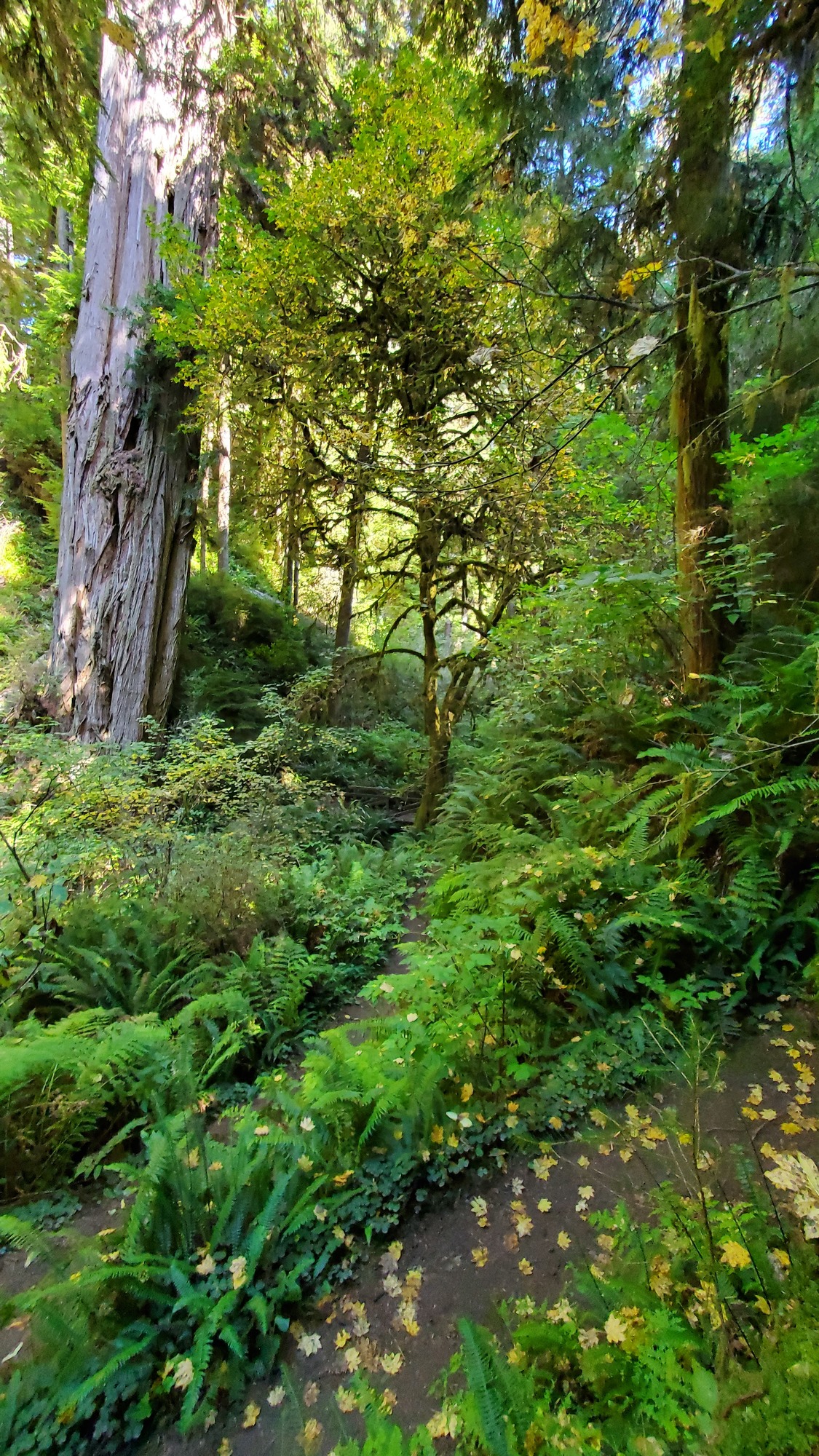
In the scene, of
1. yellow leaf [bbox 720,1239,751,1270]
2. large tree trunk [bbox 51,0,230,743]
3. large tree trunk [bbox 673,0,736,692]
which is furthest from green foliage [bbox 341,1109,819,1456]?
large tree trunk [bbox 51,0,230,743]

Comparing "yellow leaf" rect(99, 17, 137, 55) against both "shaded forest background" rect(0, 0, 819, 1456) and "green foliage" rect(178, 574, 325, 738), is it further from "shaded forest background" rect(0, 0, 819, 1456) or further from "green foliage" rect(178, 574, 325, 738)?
"green foliage" rect(178, 574, 325, 738)

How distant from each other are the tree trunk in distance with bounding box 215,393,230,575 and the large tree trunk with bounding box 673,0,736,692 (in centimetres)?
602

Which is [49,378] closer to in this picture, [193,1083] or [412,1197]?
[193,1083]

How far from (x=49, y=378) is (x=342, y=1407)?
15312 millimetres

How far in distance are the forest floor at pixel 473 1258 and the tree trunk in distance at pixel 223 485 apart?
28.0 ft

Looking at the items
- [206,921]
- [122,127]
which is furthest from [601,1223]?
[122,127]

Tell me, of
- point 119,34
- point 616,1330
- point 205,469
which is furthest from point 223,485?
point 616,1330

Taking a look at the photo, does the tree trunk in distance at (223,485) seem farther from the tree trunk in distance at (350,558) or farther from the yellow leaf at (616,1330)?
the yellow leaf at (616,1330)

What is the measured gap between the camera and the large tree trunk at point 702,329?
2.93 meters

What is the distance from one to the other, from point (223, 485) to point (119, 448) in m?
1.54

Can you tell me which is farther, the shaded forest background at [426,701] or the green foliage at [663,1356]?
the shaded forest background at [426,701]

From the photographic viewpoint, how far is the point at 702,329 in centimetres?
345

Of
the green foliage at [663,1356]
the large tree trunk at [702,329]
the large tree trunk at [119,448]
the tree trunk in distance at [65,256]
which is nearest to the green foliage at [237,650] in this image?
the large tree trunk at [119,448]

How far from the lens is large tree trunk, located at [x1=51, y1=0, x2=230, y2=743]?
7844mm
